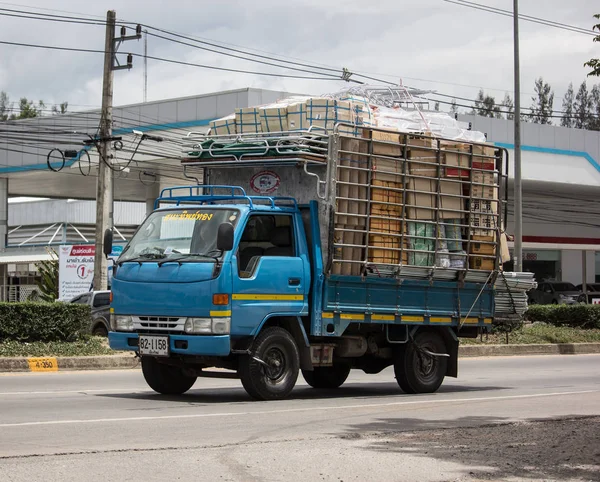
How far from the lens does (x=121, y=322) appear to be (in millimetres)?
12008

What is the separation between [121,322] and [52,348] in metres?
6.38

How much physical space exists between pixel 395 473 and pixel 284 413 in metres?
3.44

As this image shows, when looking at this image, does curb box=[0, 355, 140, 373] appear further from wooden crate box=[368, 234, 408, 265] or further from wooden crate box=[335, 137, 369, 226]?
wooden crate box=[335, 137, 369, 226]

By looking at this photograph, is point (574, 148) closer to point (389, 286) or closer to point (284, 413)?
point (389, 286)

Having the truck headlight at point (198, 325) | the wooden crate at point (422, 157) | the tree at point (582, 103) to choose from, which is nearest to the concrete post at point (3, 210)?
the wooden crate at point (422, 157)

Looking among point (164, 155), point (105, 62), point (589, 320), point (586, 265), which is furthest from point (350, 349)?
point (586, 265)

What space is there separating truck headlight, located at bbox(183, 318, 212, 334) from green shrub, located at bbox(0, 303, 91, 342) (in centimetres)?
793

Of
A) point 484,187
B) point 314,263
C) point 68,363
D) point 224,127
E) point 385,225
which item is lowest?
point 68,363

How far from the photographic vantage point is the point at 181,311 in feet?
37.5


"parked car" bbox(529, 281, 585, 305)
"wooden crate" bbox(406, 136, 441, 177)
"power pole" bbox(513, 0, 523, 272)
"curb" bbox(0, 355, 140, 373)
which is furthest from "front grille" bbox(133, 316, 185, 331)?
"parked car" bbox(529, 281, 585, 305)

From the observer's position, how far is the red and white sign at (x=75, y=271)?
101ft

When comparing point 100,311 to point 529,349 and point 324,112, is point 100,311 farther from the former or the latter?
point 324,112

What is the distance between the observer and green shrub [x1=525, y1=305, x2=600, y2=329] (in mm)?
27938

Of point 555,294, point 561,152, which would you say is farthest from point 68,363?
point 555,294
